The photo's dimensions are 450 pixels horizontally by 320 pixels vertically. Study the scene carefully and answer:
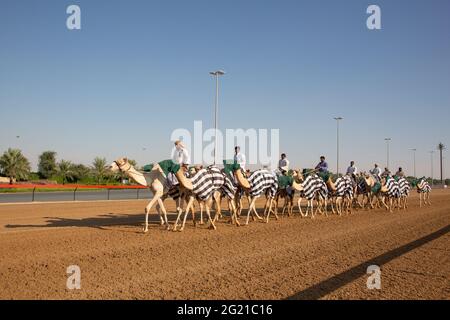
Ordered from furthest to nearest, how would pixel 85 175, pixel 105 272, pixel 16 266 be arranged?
pixel 85 175 → pixel 16 266 → pixel 105 272

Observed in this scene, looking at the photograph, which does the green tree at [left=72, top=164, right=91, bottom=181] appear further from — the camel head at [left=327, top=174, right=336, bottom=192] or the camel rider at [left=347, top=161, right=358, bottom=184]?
the camel head at [left=327, top=174, right=336, bottom=192]

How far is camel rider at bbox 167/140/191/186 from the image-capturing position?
43.5 ft

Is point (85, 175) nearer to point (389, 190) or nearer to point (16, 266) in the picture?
point (389, 190)

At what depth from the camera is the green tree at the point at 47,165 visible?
2816 inches

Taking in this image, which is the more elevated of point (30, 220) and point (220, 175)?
point (220, 175)

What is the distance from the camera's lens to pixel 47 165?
7425cm

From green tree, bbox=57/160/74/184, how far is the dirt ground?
58.9m

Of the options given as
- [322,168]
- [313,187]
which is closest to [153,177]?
[313,187]

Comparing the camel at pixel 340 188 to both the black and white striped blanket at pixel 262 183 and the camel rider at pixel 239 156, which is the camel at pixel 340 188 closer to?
the black and white striped blanket at pixel 262 183

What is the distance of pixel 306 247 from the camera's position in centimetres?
1065

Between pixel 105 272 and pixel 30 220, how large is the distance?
1088 cm

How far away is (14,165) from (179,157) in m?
58.6

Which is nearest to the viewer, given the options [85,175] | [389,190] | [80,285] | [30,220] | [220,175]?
[80,285]
